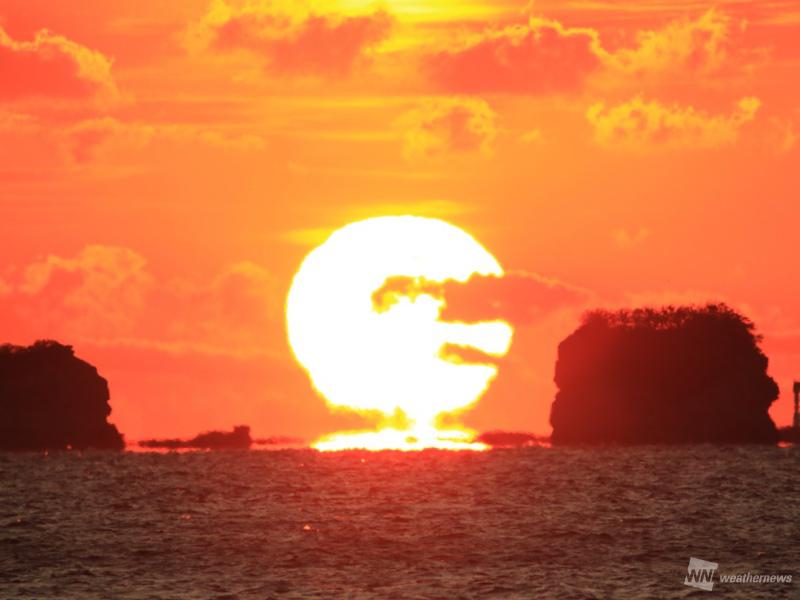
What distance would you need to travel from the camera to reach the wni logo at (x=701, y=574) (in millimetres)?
66500

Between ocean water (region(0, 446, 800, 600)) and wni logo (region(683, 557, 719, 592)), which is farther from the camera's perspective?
ocean water (region(0, 446, 800, 600))

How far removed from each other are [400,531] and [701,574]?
22.7 m

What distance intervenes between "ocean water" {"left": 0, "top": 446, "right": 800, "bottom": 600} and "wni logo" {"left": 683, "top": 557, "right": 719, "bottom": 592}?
26.9 inches

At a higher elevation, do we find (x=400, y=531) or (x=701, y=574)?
(x=400, y=531)

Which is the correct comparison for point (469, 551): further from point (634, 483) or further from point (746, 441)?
point (746, 441)

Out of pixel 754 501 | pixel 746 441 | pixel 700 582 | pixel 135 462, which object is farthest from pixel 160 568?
pixel 746 441

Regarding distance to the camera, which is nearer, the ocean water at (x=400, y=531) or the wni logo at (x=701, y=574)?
the wni logo at (x=701, y=574)

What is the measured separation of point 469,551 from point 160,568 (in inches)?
618

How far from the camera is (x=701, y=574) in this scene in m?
69.7

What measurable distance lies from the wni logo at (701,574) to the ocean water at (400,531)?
684mm

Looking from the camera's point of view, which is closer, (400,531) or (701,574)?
(701,574)

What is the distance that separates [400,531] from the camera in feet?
289

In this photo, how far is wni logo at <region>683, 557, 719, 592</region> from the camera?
66.5 meters

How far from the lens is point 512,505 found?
4131 inches
